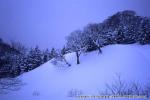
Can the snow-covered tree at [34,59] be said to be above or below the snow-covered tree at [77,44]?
below

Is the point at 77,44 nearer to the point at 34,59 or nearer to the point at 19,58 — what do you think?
the point at 34,59

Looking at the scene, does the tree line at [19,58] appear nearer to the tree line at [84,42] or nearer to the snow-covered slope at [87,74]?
the tree line at [84,42]

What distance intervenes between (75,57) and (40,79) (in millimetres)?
818

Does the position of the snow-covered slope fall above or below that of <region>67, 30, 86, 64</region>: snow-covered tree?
below

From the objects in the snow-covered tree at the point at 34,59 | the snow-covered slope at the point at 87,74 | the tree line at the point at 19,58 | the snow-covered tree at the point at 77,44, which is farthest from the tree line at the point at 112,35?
the snow-covered tree at the point at 34,59

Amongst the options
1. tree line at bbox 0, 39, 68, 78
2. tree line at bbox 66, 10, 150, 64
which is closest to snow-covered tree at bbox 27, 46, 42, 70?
tree line at bbox 0, 39, 68, 78

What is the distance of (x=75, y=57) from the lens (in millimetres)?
5078

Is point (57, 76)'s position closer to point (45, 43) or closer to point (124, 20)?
point (45, 43)

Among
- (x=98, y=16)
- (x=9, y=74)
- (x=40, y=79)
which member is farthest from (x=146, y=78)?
(x=9, y=74)

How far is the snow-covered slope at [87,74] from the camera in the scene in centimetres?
492

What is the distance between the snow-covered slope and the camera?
4.92 m

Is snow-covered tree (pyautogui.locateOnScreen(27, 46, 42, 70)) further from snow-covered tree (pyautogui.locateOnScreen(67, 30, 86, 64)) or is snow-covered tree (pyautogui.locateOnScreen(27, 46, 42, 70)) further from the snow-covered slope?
snow-covered tree (pyautogui.locateOnScreen(67, 30, 86, 64))

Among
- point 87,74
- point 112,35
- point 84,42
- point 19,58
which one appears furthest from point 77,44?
point 19,58

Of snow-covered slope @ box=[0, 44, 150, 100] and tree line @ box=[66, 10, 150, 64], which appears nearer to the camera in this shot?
snow-covered slope @ box=[0, 44, 150, 100]
